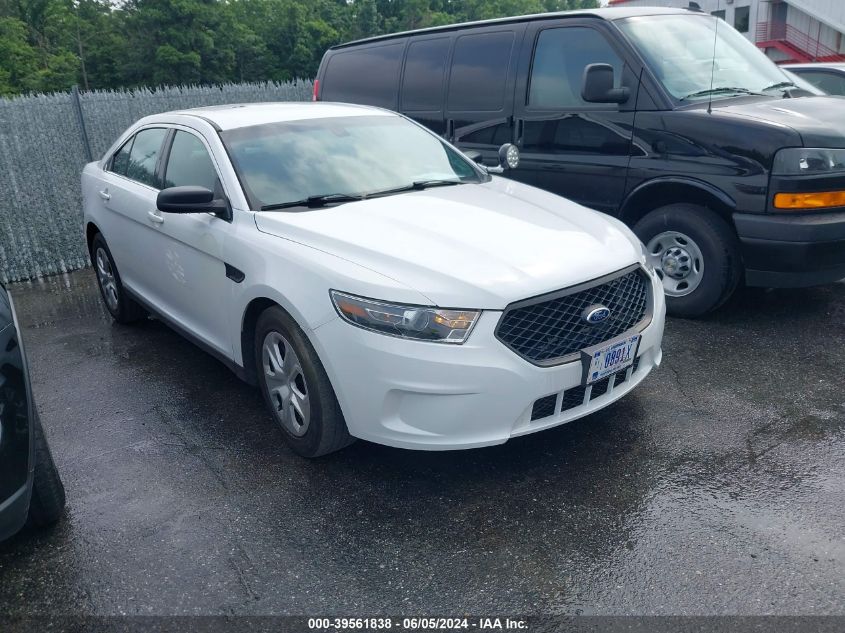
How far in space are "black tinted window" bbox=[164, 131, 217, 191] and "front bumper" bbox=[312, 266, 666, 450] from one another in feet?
5.08

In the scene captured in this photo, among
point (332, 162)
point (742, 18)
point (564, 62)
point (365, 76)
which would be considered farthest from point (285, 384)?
point (742, 18)

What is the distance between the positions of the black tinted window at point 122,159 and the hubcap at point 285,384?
2591 mm

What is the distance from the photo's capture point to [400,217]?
3.73 m

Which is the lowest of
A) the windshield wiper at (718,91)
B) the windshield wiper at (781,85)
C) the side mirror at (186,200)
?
the side mirror at (186,200)

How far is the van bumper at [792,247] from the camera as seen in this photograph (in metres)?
4.64

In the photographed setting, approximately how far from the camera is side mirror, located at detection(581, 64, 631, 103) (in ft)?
17.1

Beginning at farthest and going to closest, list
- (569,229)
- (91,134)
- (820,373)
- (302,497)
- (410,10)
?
(410,10), (91,134), (820,373), (569,229), (302,497)

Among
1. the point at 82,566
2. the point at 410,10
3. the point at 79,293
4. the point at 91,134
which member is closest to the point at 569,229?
the point at 82,566

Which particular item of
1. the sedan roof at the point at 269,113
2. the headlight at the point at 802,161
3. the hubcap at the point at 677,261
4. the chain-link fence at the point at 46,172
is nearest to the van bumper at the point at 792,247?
the headlight at the point at 802,161

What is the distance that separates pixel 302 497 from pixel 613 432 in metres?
1.60

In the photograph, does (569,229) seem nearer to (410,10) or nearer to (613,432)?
(613,432)

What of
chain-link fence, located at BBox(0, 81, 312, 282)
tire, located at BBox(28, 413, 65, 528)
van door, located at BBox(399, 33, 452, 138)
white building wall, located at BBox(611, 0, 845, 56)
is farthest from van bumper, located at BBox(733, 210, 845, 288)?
white building wall, located at BBox(611, 0, 845, 56)

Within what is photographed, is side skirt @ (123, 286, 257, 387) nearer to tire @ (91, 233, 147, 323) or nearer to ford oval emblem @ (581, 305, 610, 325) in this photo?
tire @ (91, 233, 147, 323)

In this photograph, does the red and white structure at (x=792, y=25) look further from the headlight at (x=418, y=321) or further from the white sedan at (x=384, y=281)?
the headlight at (x=418, y=321)
